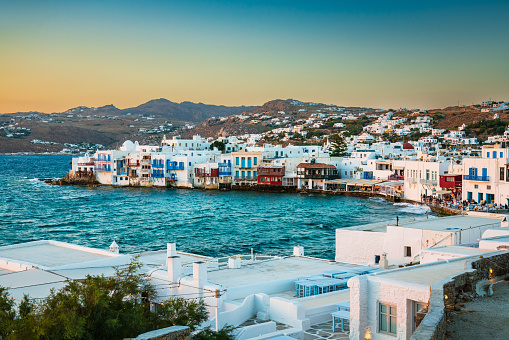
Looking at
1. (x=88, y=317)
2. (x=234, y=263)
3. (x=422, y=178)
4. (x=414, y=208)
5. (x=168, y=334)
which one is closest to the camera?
(x=168, y=334)

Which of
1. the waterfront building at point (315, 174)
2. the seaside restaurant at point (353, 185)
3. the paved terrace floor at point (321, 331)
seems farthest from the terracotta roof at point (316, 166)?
the paved terrace floor at point (321, 331)

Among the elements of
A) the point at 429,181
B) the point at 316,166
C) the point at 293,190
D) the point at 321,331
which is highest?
the point at 316,166

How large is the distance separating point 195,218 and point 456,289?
4077 centimetres

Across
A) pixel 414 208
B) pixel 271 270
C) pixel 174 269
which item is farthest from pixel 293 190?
pixel 174 269

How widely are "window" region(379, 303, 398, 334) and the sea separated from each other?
18.6 metres

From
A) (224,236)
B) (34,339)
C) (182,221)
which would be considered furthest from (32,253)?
(182,221)

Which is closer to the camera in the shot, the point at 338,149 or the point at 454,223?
the point at 454,223

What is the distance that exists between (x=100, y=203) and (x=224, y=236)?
1051 inches

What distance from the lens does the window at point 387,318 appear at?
869 cm

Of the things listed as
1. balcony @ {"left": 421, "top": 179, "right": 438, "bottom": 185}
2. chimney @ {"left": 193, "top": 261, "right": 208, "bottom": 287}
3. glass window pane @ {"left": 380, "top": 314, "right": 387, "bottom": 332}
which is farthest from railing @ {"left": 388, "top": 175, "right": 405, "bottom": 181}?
glass window pane @ {"left": 380, "top": 314, "right": 387, "bottom": 332}

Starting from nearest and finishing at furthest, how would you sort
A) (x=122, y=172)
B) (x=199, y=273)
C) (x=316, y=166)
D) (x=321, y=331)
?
1. (x=321, y=331)
2. (x=199, y=273)
3. (x=316, y=166)
4. (x=122, y=172)

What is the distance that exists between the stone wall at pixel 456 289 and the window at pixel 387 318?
2.94 feet

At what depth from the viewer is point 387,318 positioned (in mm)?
8758

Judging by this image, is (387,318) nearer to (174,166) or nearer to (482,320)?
Result: (482,320)
